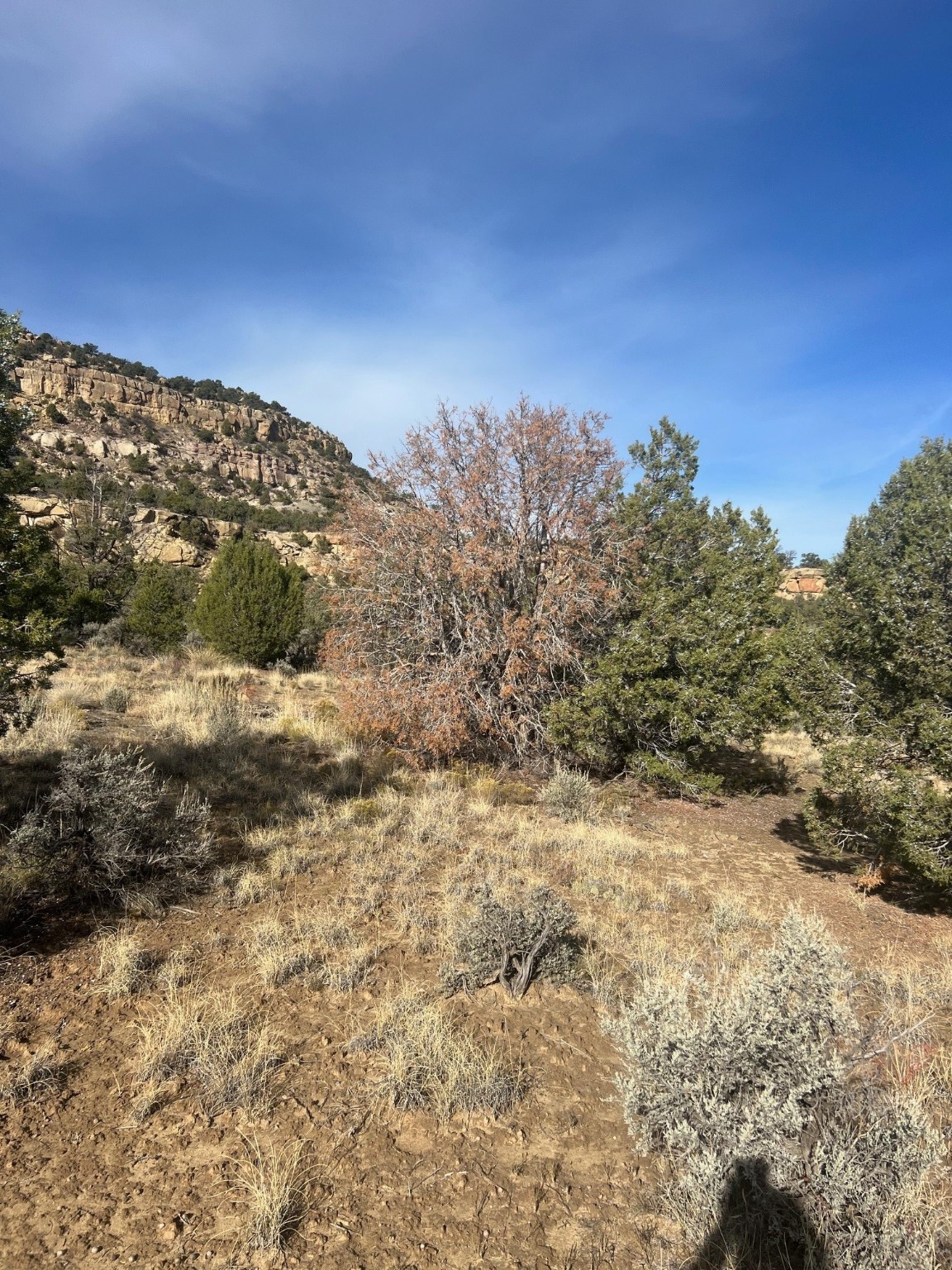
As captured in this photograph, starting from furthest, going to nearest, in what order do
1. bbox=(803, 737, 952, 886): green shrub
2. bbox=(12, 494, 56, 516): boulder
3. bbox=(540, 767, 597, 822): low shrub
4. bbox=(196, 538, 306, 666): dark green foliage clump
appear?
bbox=(12, 494, 56, 516): boulder
bbox=(196, 538, 306, 666): dark green foliage clump
bbox=(540, 767, 597, 822): low shrub
bbox=(803, 737, 952, 886): green shrub

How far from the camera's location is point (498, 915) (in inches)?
173

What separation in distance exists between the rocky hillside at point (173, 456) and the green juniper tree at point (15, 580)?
79.9 ft

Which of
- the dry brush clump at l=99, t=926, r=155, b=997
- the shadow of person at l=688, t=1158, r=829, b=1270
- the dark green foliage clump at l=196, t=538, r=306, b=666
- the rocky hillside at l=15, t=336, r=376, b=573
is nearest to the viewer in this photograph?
the shadow of person at l=688, t=1158, r=829, b=1270

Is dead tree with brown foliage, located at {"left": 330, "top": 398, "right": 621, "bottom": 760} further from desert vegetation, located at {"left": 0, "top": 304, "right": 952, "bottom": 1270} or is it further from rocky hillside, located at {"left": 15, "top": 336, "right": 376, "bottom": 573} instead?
rocky hillside, located at {"left": 15, "top": 336, "right": 376, "bottom": 573}

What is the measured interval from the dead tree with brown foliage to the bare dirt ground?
251 centimetres

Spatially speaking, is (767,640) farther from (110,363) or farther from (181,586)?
(110,363)

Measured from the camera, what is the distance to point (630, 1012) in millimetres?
3143

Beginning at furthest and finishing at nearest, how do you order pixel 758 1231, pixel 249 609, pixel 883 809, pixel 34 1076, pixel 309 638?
1. pixel 309 638
2. pixel 249 609
3. pixel 883 809
4. pixel 34 1076
5. pixel 758 1231

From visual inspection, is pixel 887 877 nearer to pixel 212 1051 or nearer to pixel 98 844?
pixel 212 1051

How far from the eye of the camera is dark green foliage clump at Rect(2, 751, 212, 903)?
4.76 m

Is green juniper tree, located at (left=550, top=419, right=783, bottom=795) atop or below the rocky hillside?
below

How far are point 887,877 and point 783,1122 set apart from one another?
5.94 meters

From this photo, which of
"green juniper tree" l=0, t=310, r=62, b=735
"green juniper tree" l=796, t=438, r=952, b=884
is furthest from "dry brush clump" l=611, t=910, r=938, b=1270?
"green juniper tree" l=0, t=310, r=62, b=735

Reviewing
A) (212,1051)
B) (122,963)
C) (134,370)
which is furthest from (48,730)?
(134,370)
